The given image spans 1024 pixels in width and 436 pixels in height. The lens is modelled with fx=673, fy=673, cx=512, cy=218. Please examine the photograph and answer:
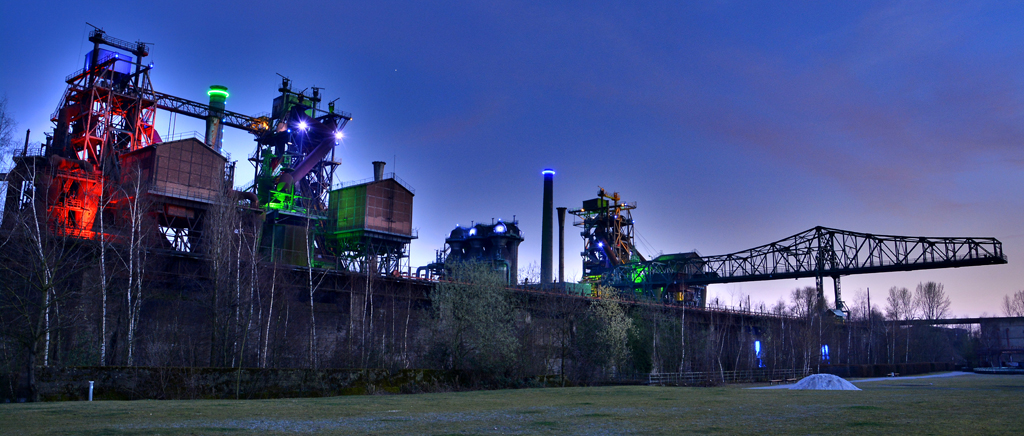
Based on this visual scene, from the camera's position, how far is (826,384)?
124 ft

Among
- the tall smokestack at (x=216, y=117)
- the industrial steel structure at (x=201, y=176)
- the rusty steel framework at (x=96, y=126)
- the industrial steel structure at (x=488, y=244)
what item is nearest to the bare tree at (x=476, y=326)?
the industrial steel structure at (x=201, y=176)

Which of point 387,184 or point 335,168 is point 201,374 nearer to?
point 387,184

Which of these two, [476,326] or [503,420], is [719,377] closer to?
[476,326]

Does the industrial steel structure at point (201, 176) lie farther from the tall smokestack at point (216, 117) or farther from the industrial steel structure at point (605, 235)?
the industrial steel structure at point (605, 235)

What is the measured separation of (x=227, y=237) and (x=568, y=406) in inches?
867

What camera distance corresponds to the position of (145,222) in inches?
1714

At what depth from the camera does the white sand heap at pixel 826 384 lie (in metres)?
36.9

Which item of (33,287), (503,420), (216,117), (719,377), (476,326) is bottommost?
(719,377)

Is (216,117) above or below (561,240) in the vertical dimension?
above

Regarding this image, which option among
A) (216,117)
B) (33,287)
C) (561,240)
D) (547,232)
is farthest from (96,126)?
(561,240)

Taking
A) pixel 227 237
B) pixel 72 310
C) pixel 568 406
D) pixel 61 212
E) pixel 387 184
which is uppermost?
pixel 387 184

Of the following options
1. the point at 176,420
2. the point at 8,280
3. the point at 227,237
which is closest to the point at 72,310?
the point at 8,280

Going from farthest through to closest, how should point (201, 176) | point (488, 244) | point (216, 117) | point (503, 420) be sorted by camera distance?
point (488, 244), point (216, 117), point (201, 176), point (503, 420)

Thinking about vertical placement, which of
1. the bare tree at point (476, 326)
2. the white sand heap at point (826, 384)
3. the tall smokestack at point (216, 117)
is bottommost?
the white sand heap at point (826, 384)
